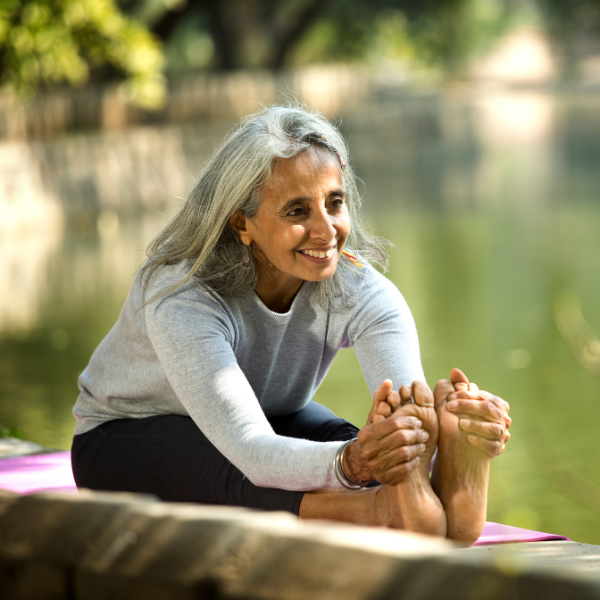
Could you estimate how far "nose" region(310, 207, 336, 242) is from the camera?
255 cm

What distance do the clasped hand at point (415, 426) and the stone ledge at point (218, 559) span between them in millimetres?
824

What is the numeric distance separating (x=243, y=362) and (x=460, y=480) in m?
0.69

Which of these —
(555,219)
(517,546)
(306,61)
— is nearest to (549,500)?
(517,546)

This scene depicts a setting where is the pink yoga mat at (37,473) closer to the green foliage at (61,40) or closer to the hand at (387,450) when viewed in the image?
the hand at (387,450)

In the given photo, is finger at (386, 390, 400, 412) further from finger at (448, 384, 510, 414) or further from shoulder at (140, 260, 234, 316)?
shoulder at (140, 260, 234, 316)

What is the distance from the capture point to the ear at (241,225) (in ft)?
8.56

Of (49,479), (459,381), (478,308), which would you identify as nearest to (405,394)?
(459,381)

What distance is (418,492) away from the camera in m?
2.20

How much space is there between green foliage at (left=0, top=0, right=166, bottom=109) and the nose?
22.3 feet


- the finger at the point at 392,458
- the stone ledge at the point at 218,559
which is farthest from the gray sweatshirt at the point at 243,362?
the stone ledge at the point at 218,559

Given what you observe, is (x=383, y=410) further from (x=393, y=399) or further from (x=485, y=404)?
(x=485, y=404)

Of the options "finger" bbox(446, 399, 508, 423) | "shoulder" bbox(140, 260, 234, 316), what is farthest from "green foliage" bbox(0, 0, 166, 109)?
"finger" bbox(446, 399, 508, 423)

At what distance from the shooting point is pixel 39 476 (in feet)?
10.1

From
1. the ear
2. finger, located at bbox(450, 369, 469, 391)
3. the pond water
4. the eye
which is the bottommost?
the pond water
